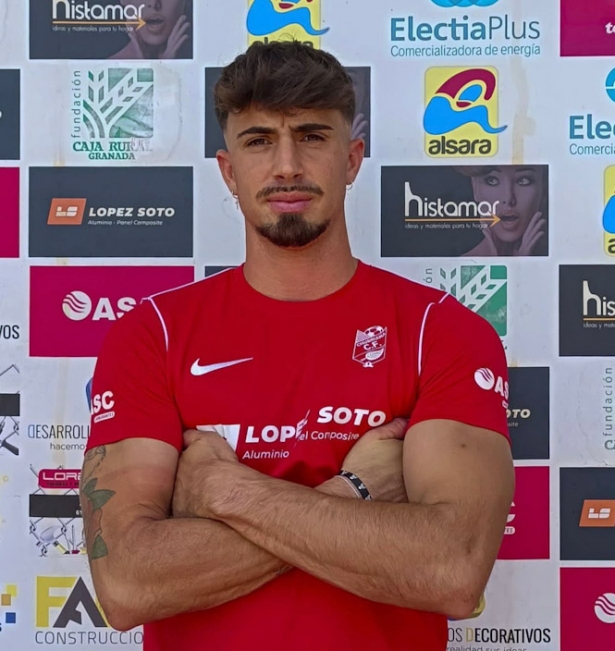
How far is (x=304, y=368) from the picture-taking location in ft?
5.75

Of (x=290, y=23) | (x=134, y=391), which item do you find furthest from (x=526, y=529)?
(x=290, y=23)

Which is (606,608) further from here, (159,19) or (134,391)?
(159,19)

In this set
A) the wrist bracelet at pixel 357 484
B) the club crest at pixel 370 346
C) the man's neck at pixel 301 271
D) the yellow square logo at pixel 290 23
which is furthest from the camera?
the yellow square logo at pixel 290 23

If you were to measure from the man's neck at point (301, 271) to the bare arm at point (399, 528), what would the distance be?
1.37 ft

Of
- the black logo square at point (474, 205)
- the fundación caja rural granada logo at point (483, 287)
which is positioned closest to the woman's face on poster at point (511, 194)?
the black logo square at point (474, 205)

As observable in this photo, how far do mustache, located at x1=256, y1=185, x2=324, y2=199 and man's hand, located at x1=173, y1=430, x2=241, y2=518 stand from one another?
0.48m

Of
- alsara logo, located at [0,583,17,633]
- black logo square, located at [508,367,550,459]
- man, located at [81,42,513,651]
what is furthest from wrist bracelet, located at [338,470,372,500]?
alsara logo, located at [0,583,17,633]

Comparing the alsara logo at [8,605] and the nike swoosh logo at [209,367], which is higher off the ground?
the nike swoosh logo at [209,367]

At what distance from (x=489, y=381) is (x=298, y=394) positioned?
1.17 ft

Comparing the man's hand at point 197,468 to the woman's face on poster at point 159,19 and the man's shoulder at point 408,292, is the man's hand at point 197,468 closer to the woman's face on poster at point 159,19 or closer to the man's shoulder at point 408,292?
the man's shoulder at point 408,292

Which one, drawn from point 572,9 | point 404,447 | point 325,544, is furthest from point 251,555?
point 572,9

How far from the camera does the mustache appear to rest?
179cm

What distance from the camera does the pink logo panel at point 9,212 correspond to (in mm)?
2406

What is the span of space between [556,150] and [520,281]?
0.35 metres
